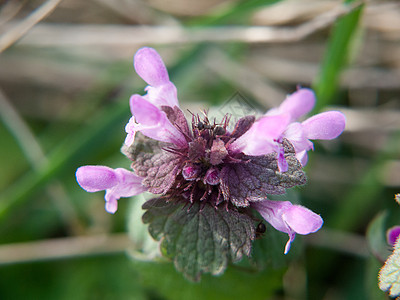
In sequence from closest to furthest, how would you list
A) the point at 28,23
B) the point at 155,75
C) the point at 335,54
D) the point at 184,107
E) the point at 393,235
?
the point at 155,75, the point at 393,235, the point at 335,54, the point at 28,23, the point at 184,107

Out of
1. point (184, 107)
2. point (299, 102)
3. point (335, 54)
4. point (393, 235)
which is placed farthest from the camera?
point (184, 107)

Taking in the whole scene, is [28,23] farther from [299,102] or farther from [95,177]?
[299,102]

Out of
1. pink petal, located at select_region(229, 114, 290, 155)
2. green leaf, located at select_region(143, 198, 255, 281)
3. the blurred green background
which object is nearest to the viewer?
pink petal, located at select_region(229, 114, 290, 155)

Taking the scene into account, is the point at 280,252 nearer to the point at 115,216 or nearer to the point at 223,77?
the point at 115,216

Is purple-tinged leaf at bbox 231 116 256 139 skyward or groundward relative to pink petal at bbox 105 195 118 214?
skyward

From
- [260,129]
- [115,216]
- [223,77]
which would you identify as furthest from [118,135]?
[260,129]

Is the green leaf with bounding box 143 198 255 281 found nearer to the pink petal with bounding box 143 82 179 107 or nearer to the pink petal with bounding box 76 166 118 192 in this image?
the pink petal with bounding box 76 166 118 192

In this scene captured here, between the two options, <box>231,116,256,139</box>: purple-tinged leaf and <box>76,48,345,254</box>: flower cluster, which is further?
<box>231,116,256,139</box>: purple-tinged leaf

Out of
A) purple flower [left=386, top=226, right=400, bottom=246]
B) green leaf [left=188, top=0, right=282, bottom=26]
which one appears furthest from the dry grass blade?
purple flower [left=386, top=226, right=400, bottom=246]

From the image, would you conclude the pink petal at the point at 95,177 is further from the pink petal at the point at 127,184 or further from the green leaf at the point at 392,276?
the green leaf at the point at 392,276

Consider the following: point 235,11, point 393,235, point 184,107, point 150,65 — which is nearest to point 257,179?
point 150,65
